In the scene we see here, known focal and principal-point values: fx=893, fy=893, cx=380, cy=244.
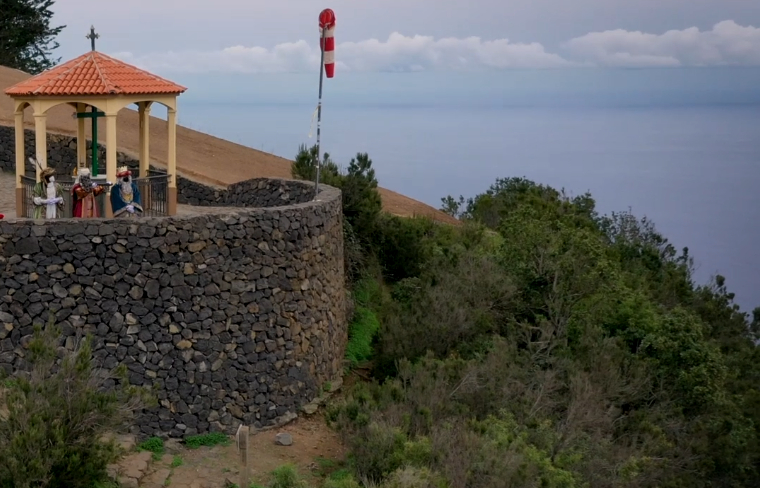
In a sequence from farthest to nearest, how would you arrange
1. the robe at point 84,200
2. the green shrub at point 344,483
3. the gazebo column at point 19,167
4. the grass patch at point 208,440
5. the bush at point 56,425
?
the gazebo column at point 19,167
the robe at point 84,200
the grass patch at point 208,440
the green shrub at point 344,483
the bush at point 56,425

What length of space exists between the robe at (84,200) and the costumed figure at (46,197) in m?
0.25

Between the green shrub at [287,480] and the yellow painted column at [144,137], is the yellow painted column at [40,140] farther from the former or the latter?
the green shrub at [287,480]

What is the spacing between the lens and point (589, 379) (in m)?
15.6

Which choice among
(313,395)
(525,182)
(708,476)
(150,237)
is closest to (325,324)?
(313,395)

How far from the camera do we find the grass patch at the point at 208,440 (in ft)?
42.6

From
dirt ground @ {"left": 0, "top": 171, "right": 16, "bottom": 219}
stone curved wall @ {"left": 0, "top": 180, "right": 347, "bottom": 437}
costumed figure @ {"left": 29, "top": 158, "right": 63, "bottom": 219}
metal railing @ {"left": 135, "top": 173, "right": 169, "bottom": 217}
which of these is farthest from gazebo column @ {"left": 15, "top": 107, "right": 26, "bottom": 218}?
stone curved wall @ {"left": 0, "top": 180, "right": 347, "bottom": 437}

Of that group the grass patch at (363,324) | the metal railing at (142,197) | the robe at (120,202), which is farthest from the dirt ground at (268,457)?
the metal railing at (142,197)

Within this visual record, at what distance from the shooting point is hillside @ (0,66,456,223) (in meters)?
27.4

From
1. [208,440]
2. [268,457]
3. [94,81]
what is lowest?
[268,457]

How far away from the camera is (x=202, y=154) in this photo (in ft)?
103

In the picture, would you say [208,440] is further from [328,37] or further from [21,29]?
[21,29]

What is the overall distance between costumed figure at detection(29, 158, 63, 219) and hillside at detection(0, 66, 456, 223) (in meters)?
10.9

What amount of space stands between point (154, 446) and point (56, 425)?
8.86 ft

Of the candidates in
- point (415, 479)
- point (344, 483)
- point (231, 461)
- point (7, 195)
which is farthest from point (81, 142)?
point (415, 479)
